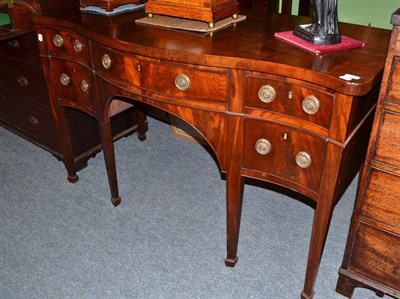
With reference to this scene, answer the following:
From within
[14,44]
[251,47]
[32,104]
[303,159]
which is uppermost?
[251,47]

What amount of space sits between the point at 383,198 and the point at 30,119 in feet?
7.03

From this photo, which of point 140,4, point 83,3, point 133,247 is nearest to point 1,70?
point 83,3

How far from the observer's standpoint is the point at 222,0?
5.92 feet

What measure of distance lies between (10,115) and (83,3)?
3.97 ft

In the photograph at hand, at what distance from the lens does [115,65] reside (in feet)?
6.01

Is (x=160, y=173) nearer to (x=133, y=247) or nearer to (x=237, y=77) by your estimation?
(x=133, y=247)

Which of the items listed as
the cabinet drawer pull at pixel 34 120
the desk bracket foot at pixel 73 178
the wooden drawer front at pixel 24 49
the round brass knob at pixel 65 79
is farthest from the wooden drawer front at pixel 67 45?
the desk bracket foot at pixel 73 178

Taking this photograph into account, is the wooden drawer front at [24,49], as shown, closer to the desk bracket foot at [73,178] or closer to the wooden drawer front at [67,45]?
the wooden drawer front at [67,45]

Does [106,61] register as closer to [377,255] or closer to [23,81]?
[23,81]

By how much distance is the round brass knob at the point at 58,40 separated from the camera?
2107 millimetres

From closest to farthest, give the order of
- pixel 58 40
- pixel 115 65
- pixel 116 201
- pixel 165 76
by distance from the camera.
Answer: pixel 165 76
pixel 115 65
pixel 58 40
pixel 116 201

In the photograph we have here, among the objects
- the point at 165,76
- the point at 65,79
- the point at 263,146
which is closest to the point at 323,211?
the point at 263,146

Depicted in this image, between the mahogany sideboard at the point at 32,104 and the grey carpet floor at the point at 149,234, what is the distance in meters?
0.15

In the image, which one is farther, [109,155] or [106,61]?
[109,155]
